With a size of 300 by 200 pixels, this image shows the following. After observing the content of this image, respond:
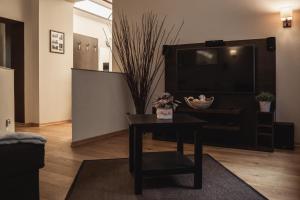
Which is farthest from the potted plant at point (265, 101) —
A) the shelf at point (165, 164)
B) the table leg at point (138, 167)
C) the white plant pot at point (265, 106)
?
the table leg at point (138, 167)

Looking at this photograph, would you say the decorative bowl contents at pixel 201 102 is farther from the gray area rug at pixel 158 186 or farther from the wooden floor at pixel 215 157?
the gray area rug at pixel 158 186

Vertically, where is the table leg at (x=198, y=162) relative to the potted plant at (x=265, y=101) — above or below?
below

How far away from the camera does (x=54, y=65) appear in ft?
17.0

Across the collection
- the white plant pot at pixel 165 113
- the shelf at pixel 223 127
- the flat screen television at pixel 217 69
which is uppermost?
the flat screen television at pixel 217 69

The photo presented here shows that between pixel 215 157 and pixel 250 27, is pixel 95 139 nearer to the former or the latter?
pixel 215 157

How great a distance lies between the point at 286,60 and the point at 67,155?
9.77 feet

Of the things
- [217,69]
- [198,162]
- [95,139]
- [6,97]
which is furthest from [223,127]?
[6,97]

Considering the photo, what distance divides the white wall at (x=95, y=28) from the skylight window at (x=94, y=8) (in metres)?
0.10

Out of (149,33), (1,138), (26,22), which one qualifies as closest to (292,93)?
(149,33)

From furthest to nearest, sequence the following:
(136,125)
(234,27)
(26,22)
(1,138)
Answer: (26,22), (234,27), (136,125), (1,138)

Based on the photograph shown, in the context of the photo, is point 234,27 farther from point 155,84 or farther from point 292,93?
point 155,84

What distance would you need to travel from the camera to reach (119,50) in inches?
173

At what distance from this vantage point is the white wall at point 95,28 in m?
6.19

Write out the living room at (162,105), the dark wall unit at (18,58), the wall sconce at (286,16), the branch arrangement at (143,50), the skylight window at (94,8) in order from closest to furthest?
the living room at (162,105) < the wall sconce at (286,16) < the branch arrangement at (143,50) < the dark wall unit at (18,58) < the skylight window at (94,8)
